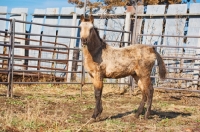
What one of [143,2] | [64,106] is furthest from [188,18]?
[64,106]

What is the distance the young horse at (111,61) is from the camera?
6.12 metres

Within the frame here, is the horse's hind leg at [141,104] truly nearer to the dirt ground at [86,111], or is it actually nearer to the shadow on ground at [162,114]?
the dirt ground at [86,111]

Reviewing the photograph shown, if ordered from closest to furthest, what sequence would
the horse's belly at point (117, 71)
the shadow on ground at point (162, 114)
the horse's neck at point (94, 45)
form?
the horse's neck at point (94, 45) < the horse's belly at point (117, 71) < the shadow on ground at point (162, 114)

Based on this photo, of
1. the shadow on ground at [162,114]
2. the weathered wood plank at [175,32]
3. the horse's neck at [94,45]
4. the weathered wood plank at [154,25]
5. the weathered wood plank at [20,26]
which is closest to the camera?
the horse's neck at [94,45]

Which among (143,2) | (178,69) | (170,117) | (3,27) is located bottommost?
(170,117)

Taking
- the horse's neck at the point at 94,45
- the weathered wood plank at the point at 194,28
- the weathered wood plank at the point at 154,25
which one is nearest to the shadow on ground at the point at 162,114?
the horse's neck at the point at 94,45

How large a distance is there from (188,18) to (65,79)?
4.66 m

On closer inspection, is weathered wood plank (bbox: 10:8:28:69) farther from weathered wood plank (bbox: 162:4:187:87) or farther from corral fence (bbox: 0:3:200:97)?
weathered wood plank (bbox: 162:4:187:87)

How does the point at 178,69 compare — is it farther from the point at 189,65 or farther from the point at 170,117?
the point at 170,117

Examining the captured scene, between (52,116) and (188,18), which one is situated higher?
(188,18)

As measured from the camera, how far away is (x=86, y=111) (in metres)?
7.02

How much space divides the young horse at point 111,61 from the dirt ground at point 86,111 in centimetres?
51

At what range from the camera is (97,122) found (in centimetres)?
589

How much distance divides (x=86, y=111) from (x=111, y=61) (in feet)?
4.50
